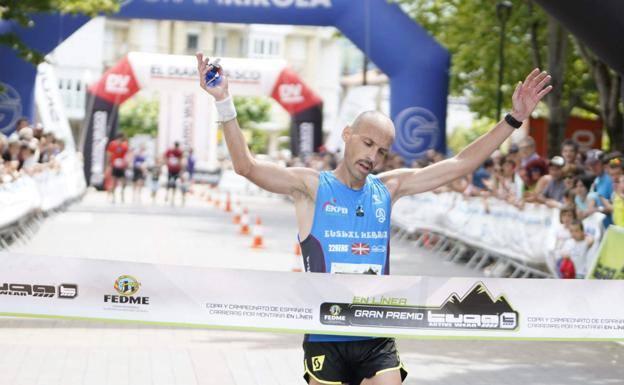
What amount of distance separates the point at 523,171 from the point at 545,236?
3221 millimetres

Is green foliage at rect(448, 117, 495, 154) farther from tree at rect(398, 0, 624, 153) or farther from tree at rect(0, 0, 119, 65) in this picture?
tree at rect(0, 0, 119, 65)

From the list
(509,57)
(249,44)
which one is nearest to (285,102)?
(509,57)

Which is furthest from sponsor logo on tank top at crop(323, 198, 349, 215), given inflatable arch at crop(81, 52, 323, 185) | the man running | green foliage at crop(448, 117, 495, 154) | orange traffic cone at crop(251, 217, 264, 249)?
green foliage at crop(448, 117, 495, 154)

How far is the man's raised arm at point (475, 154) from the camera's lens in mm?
5594

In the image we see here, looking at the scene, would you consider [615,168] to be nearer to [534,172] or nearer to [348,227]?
[534,172]

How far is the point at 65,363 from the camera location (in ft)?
30.2

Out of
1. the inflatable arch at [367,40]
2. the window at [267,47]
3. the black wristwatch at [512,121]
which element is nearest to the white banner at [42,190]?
the inflatable arch at [367,40]

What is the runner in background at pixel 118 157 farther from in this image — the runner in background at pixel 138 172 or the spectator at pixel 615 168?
the spectator at pixel 615 168

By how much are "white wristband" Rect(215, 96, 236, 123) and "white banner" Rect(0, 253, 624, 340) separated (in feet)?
3.07

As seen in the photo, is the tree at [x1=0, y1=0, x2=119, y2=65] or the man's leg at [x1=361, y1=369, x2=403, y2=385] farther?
the tree at [x1=0, y1=0, x2=119, y2=65]

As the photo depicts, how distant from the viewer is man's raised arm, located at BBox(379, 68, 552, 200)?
5.59m

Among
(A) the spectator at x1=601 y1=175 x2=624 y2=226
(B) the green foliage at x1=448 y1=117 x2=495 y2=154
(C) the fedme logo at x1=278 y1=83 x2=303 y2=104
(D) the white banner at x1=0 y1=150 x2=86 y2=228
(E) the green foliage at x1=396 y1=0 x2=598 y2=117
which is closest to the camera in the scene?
(A) the spectator at x1=601 y1=175 x2=624 y2=226

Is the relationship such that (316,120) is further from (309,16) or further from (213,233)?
(213,233)

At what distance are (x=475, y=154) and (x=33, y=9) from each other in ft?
53.8
